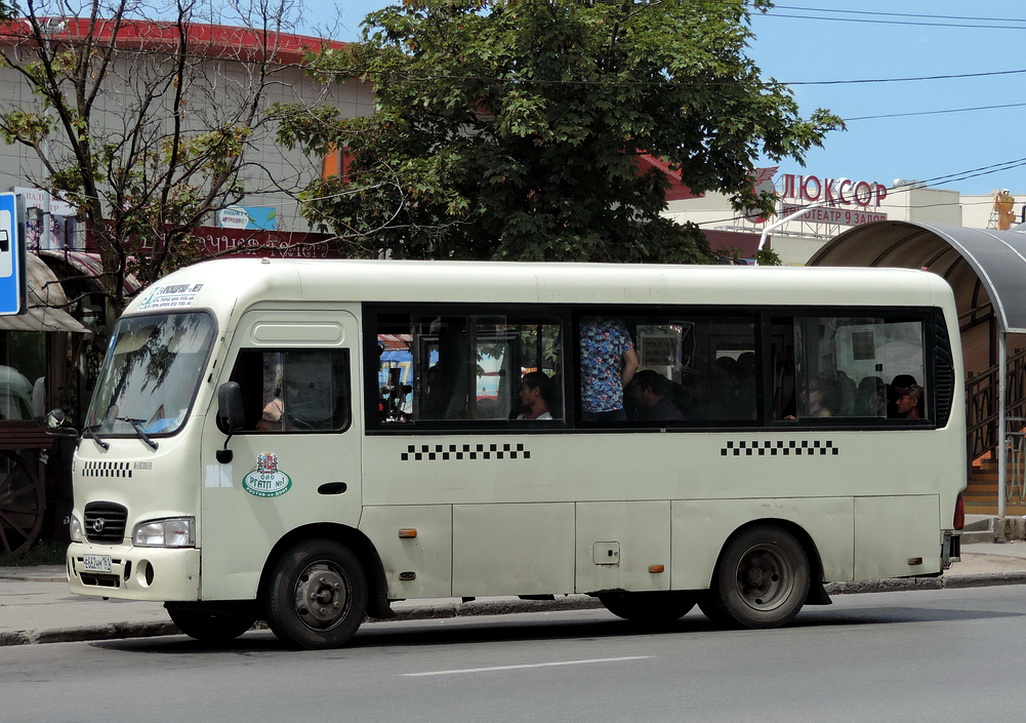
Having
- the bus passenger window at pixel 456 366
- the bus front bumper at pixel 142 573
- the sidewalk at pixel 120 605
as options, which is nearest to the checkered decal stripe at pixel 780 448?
the bus passenger window at pixel 456 366

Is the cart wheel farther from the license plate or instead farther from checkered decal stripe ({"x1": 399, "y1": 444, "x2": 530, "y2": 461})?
checkered decal stripe ({"x1": 399, "y1": 444, "x2": 530, "y2": 461})

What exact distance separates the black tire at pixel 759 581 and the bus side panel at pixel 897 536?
0.54 meters

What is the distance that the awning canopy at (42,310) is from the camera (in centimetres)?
1694

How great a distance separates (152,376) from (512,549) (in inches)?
114

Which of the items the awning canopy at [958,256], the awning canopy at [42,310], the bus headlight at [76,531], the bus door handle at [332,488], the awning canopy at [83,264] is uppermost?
the awning canopy at [958,256]

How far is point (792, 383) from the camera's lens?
39.6 feet

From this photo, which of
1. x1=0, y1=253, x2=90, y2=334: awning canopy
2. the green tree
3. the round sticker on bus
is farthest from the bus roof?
the green tree

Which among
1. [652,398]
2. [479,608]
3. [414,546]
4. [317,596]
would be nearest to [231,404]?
[317,596]

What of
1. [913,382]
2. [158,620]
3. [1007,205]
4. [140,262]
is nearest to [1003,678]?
[913,382]

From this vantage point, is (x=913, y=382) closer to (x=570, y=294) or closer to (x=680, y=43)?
(x=570, y=294)

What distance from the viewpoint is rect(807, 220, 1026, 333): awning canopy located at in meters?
20.5

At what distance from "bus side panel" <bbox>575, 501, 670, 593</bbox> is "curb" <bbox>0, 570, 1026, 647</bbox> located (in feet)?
5.35

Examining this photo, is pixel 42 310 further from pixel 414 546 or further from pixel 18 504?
pixel 414 546

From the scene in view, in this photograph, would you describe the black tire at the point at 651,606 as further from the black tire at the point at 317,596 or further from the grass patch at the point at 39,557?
the grass patch at the point at 39,557
